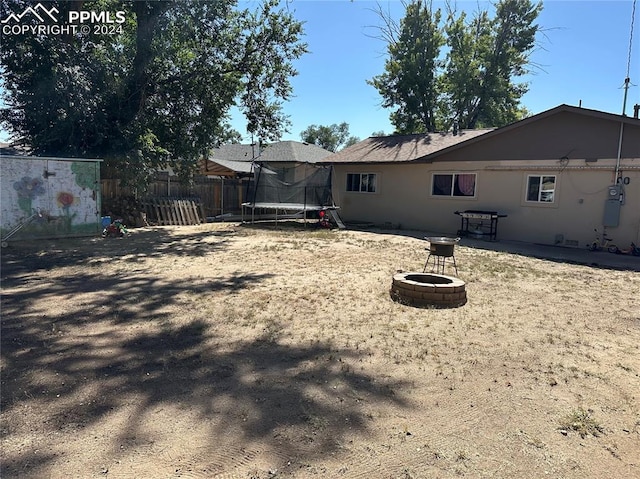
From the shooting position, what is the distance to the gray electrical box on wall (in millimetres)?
10812

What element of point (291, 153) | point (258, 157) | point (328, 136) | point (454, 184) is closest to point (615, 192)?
point (454, 184)

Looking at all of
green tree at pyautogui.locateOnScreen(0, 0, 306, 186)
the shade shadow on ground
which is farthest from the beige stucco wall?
the shade shadow on ground

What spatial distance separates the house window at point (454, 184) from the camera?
1399cm

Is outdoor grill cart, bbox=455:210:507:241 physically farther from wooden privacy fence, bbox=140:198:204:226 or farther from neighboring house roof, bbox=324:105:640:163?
wooden privacy fence, bbox=140:198:204:226

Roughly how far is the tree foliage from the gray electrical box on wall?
58.3 ft

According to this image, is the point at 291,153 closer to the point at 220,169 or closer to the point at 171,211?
the point at 220,169

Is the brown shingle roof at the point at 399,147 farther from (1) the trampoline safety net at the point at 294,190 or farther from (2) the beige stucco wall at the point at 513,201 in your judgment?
(1) the trampoline safety net at the point at 294,190

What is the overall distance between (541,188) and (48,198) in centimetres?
1342

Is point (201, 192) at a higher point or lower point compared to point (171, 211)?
higher

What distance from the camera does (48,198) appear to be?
31.6 ft

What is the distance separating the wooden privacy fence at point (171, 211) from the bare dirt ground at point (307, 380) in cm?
826

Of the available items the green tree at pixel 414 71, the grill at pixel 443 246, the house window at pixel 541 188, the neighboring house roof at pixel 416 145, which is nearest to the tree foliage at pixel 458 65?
the green tree at pixel 414 71

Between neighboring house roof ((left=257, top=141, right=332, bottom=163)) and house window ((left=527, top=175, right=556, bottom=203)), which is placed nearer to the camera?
house window ((left=527, top=175, right=556, bottom=203))

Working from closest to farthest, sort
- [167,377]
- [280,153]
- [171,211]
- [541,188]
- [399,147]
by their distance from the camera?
[167,377], [541,188], [171,211], [399,147], [280,153]
